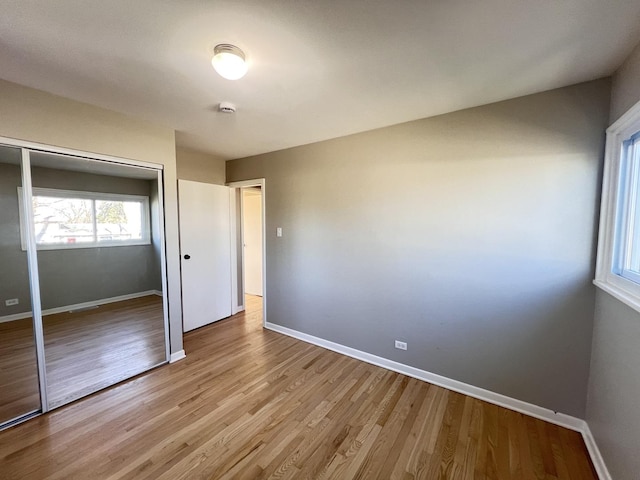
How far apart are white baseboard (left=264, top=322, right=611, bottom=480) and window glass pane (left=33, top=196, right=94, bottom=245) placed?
2.63 m

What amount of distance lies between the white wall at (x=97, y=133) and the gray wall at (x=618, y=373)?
3434 millimetres

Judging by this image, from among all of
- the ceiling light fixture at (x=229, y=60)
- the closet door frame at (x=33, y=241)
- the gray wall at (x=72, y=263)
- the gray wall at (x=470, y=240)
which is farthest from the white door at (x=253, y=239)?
the ceiling light fixture at (x=229, y=60)

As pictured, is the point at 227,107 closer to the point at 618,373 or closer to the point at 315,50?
the point at 315,50

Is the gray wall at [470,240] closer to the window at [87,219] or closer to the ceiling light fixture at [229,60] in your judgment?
the ceiling light fixture at [229,60]

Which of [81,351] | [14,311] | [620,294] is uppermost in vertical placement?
[620,294]

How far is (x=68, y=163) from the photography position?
6.92ft

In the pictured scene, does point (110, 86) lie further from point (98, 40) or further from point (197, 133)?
point (197, 133)

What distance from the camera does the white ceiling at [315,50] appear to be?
1162 mm

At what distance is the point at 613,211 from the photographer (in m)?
1.63

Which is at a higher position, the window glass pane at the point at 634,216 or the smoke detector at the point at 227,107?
the smoke detector at the point at 227,107

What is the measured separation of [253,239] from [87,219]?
3.14m

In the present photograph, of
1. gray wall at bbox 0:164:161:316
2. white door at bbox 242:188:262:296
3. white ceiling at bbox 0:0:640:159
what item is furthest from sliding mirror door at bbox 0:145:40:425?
white door at bbox 242:188:262:296

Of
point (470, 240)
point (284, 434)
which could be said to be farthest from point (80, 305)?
point (470, 240)

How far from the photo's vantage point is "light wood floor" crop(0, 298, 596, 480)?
156 centimetres
